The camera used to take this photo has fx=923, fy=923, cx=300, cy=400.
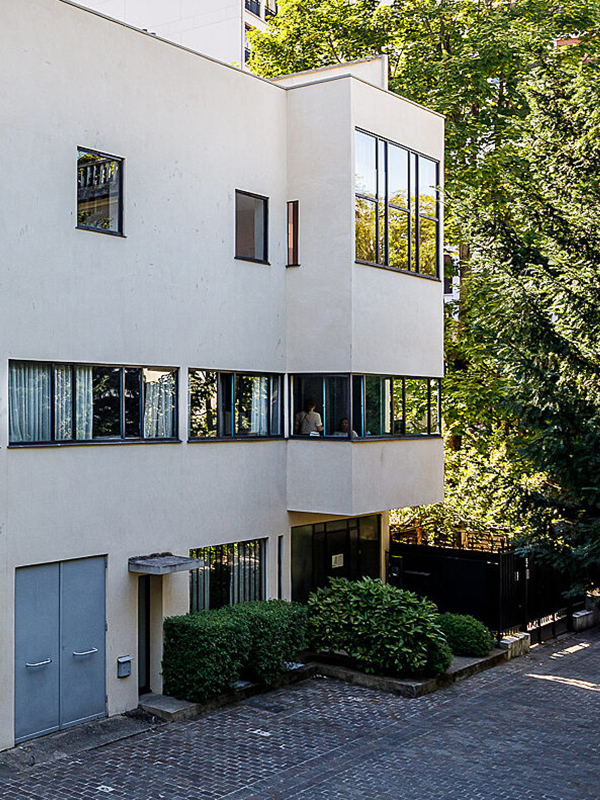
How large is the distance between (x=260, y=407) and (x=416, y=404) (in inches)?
140

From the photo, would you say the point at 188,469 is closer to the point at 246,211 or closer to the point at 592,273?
the point at 246,211

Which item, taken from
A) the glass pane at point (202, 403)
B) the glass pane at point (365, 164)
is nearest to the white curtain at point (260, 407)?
the glass pane at point (202, 403)

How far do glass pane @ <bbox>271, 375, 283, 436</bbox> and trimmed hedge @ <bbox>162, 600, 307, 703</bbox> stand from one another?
137 inches

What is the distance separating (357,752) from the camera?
13.0 metres

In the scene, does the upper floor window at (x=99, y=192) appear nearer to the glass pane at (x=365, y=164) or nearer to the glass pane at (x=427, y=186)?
the glass pane at (x=365, y=164)

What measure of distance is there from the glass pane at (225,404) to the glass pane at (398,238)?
420 cm

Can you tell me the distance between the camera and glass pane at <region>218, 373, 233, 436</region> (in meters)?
16.5

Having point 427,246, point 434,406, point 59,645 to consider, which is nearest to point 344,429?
point 434,406

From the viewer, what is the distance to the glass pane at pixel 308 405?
17.6 m

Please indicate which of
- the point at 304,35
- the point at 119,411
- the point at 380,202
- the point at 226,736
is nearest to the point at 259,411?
the point at 119,411

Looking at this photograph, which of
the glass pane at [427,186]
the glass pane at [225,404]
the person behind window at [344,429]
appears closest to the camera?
the glass pane at [225,404]

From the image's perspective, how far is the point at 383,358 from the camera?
17891mm

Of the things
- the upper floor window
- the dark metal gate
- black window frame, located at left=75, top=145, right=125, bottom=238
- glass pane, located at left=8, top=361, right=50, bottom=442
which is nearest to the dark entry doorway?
the dark metal gate

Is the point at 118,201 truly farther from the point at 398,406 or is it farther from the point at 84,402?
the point at 398,406
